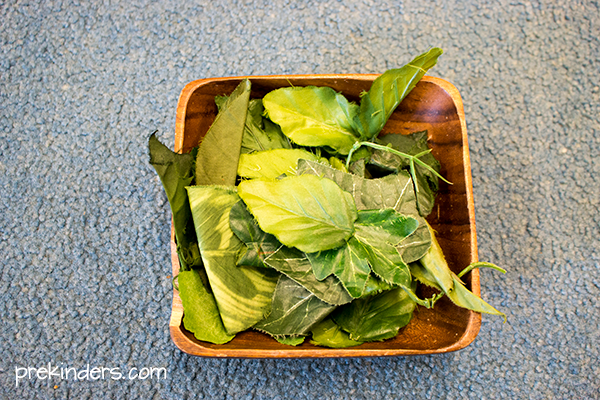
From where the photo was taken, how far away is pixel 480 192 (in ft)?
1.80

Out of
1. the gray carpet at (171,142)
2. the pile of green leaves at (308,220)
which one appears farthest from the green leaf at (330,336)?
the gray carpet at (171,142)

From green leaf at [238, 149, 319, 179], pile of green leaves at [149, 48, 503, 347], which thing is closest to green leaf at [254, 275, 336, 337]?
pile of green leaves at [149, 48, 503, 347]

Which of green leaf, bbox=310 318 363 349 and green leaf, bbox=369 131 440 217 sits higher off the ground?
green leaf, bbox=369 131 440 217

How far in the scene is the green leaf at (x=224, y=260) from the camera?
363 millimetres

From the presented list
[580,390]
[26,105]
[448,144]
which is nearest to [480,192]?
[448,144]

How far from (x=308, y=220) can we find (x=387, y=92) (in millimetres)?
154

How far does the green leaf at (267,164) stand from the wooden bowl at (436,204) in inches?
2.6

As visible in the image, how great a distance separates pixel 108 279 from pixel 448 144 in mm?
448

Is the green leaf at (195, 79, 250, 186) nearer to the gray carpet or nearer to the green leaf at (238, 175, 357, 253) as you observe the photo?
the green leaf at (238, 175, 357, 253)

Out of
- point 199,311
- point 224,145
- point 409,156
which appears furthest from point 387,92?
point 199,311

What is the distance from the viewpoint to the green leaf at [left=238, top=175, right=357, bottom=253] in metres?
0.34

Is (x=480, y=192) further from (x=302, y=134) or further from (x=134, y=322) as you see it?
(x=134, y=322)

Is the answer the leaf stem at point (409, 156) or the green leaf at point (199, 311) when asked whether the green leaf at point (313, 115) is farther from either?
the green leaf at point (199, 311)

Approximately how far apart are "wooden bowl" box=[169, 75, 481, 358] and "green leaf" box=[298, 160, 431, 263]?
0.05 meters
